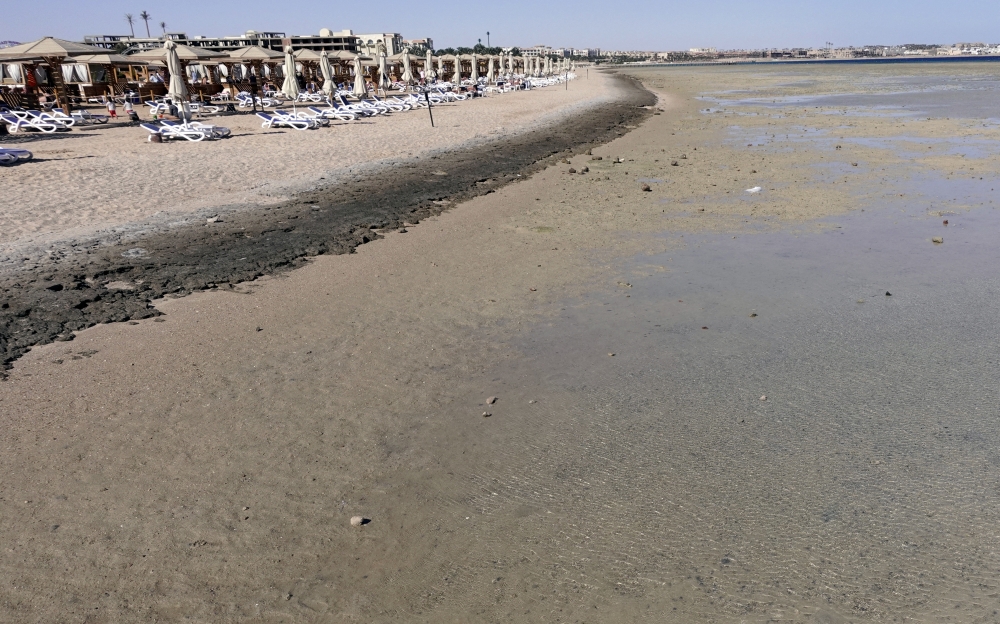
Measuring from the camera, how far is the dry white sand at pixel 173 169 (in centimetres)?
1037

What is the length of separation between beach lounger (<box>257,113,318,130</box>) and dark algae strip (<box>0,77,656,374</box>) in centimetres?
904

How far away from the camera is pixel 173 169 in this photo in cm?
1443

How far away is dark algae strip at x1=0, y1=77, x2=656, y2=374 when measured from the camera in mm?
6477

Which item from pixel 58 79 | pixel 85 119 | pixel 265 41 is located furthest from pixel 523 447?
pixel 265 41

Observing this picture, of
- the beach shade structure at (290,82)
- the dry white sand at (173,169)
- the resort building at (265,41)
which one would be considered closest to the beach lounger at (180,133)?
the dry white sand at (173,169)

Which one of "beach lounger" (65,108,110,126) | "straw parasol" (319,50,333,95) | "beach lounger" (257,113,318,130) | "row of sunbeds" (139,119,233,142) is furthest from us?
"straw parasol" (319,50,333,95)

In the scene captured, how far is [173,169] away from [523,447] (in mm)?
13152

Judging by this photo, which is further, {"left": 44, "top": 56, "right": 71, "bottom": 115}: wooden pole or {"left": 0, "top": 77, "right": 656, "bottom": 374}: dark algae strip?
{"left": 44, "top": 56, "right": 71, "bottom": 115}: wooden pole

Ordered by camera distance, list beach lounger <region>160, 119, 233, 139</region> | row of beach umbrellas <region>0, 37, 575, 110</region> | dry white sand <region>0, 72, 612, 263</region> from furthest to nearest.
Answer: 1. row of beach umbrellas <region>0, 37, 575, 110</region>
2. beach lounger <region>160, 119, 233, 139</region>
3. dry white sand <region>0, 72, 612, 263</region>

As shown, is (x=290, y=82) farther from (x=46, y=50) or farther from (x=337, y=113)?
(x=46, y=50)

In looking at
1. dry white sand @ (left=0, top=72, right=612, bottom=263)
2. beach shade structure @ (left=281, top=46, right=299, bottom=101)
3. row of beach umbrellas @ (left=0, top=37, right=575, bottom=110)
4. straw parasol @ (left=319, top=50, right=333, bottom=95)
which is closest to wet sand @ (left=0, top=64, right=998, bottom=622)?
dry white sand @ (left=0, top=72, right=612, bottom=263)

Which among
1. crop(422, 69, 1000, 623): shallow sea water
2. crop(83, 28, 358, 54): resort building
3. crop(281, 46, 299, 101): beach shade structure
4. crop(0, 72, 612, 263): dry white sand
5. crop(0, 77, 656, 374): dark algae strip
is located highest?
crop(83, 28, 358, 54): resort building

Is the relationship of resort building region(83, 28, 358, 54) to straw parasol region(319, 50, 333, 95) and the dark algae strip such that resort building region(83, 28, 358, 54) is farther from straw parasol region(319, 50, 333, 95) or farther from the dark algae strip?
the dark algae strip

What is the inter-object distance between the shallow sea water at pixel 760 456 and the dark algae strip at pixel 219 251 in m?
4.08
